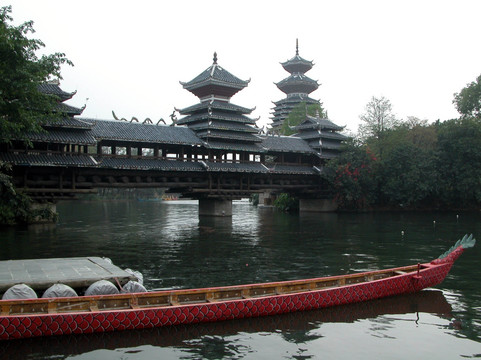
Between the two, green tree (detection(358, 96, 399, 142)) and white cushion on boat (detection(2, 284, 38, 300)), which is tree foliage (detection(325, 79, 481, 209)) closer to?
green tree (detection(358, 96, 399, 142))

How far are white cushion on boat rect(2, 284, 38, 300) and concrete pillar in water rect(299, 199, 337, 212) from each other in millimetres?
40663

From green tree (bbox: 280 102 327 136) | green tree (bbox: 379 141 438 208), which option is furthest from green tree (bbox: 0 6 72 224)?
green tree (bbox: 280 102 327 136)

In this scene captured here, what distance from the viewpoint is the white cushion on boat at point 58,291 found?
10125mm

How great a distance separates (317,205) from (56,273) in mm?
39730

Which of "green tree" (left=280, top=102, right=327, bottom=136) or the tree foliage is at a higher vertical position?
"green tree" (left=280, top=102, right=327, bottom=136)

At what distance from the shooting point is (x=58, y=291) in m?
10.2

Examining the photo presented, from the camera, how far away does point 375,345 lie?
29.7ft

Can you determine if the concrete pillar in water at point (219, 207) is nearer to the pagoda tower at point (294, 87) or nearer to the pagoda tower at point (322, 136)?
the pagoda tower at point (322, 136)

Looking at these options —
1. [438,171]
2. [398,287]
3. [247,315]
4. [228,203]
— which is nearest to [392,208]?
[438,171]

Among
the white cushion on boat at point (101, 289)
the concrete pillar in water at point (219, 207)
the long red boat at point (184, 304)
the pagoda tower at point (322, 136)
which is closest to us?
the long red boat at point (184, 304)

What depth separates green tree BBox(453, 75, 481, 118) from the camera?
59500mm

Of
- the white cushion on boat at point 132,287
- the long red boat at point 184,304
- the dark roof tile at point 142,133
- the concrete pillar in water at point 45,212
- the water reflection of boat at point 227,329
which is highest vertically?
the dark roof tile at point 142,133

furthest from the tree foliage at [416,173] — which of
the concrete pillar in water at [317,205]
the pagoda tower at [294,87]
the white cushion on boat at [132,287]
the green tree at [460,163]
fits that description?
the white cushion on boat at [132,287]

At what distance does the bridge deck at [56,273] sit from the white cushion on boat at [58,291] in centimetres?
63
